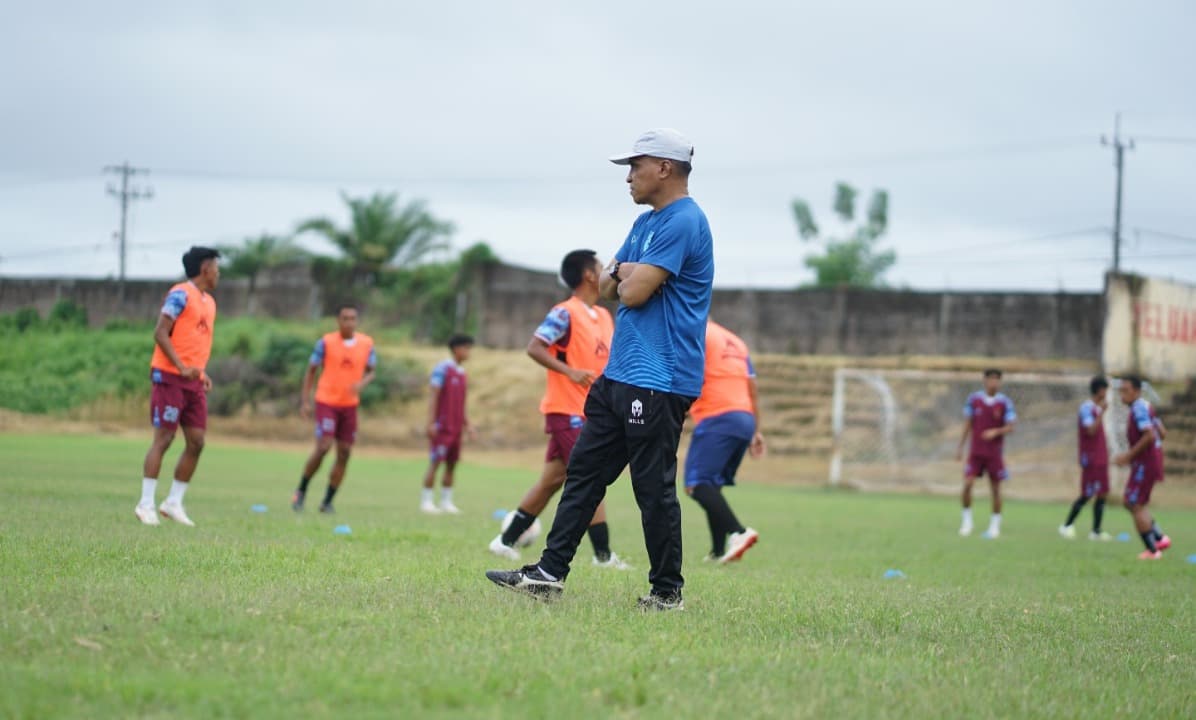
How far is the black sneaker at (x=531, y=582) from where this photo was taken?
661 centimetres

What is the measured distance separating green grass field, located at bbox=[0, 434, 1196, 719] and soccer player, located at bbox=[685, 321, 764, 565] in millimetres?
530

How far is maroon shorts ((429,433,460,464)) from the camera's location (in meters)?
17.9

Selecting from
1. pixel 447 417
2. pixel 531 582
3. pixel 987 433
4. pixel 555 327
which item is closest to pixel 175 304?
pixel 555 327

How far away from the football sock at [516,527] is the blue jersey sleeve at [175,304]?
3.91 metres

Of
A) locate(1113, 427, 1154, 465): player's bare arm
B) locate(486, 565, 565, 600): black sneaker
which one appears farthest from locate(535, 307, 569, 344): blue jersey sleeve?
locate(1113, 427, 1154, 465): player's bare arm

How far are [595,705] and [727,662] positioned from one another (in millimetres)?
974

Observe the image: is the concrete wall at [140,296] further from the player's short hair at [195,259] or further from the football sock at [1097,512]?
the football sock at [1097,512]

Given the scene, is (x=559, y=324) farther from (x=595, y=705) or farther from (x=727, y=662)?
(x=595, y=705)

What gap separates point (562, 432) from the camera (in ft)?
32.8

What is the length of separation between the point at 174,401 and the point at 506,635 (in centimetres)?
649

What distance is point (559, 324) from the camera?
976 centimetres

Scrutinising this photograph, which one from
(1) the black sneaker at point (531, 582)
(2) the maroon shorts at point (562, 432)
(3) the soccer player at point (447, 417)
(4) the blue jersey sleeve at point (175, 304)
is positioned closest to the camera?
(1) the black sneaker at point (531, 582)

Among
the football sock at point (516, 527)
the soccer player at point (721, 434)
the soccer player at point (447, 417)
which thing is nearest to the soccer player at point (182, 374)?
the football sock at point (516, 527)

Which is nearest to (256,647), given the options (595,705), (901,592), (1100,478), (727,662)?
(595,705)
